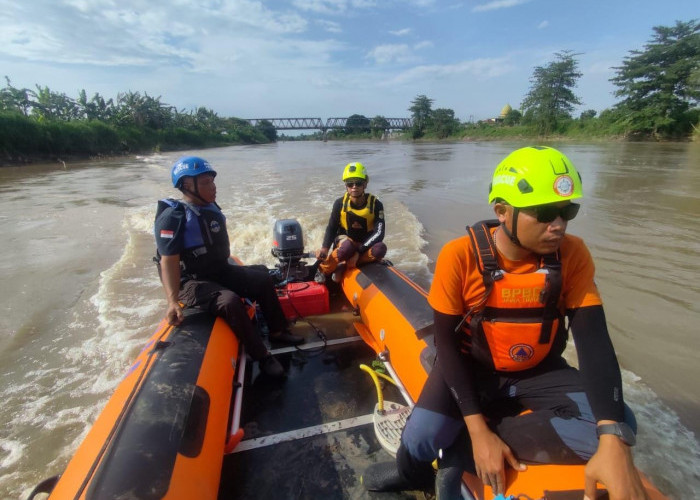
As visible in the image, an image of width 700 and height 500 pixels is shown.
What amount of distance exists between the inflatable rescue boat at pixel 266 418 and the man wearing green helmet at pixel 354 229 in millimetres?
463

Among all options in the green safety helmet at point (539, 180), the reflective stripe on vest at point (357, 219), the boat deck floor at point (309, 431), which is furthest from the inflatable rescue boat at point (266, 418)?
the green safety helmet at point (539, 180)

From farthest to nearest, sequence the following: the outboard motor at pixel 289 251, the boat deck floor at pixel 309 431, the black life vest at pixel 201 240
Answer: the outboard motor at pixel 289 251 < the black life vest at pixel 201 240 < the boat deck floor at pixel 309 431

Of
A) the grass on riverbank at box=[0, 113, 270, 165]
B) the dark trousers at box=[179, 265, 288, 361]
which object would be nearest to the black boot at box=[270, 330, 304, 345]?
the dark trousers at box=[179, 265, 288, 361]

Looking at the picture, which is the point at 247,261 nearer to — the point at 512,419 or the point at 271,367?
the point at 271,367

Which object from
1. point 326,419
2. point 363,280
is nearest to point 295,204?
point 363,280

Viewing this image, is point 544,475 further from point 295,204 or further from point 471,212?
point 295,204

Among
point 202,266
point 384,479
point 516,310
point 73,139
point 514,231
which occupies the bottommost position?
point 384,479

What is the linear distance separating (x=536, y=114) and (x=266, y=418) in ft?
176

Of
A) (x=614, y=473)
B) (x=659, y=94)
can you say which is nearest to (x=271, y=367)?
(x=614, y=473)

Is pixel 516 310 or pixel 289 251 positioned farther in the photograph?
pixel 289 251

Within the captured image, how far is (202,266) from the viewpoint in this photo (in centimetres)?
279

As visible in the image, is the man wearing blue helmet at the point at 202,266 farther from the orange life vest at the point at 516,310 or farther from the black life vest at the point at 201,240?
the orange life vest at the point at 516,310

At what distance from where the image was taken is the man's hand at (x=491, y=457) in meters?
1.23

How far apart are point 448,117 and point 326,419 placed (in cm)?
6945
